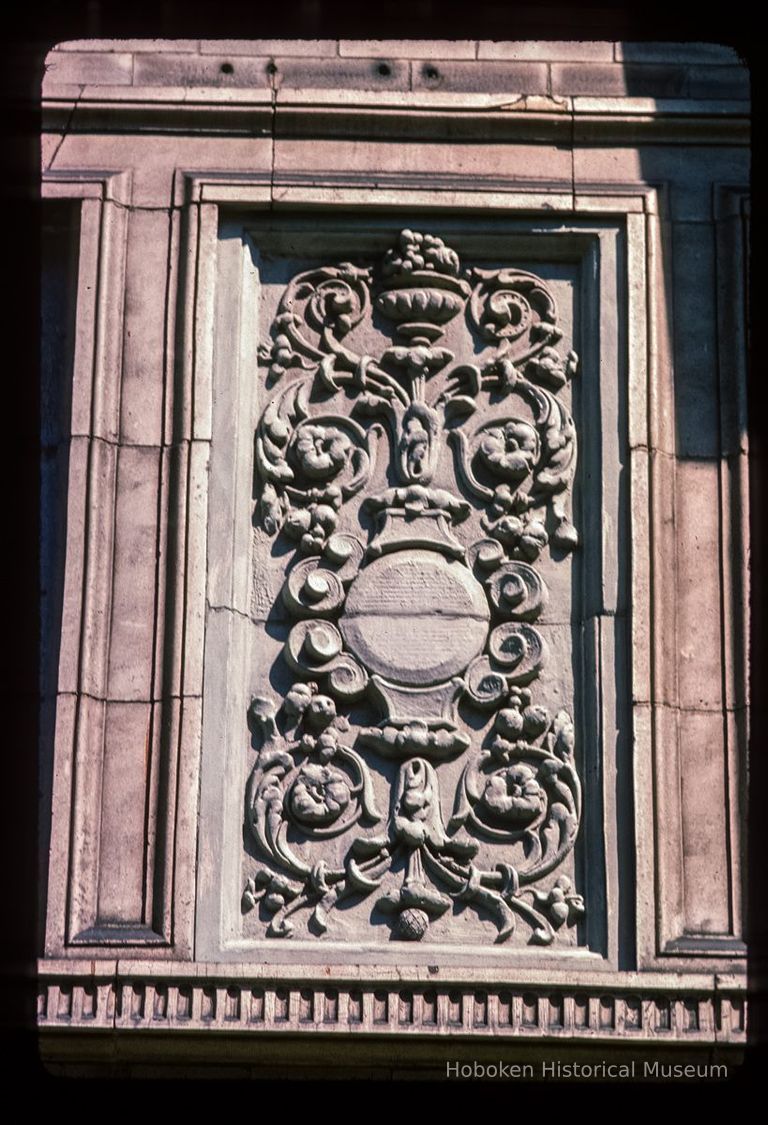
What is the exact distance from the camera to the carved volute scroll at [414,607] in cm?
1148

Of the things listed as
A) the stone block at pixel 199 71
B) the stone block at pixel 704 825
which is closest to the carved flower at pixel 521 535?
the stone block at pixel 704 825

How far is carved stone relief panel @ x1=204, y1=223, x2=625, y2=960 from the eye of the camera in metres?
11.5

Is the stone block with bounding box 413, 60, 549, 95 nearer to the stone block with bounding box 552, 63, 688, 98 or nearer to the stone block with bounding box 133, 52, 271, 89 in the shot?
the stone block with bounding box 552, 63, 688, 98

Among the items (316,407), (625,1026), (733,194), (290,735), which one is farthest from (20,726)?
(733,194)

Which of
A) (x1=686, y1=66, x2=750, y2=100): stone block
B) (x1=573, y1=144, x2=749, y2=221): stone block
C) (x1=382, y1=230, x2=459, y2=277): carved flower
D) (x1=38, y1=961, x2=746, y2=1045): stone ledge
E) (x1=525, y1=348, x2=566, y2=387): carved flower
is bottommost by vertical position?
(x1=38, y1=961, x2=746, y2=1045): stone ledge

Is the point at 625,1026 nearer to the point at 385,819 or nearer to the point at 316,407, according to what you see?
the point at 385,819

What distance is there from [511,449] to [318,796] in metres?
1.75

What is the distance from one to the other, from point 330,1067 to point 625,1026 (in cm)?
118

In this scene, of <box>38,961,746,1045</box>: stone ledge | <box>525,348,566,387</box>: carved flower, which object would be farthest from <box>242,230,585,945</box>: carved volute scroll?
<box>38,961,746,1045</box>: stone ledge

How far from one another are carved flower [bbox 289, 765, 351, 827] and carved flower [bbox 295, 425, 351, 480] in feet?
4.33

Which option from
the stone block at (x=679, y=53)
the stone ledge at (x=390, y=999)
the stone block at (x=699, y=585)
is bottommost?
the stone ledge at (x=390, y=999)

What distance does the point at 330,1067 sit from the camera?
36.6 ft

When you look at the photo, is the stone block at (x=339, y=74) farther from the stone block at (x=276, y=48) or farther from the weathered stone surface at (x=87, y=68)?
the weathered stone surface at (x=87, y=68)

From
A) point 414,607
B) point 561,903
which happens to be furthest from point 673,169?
point 561,903
